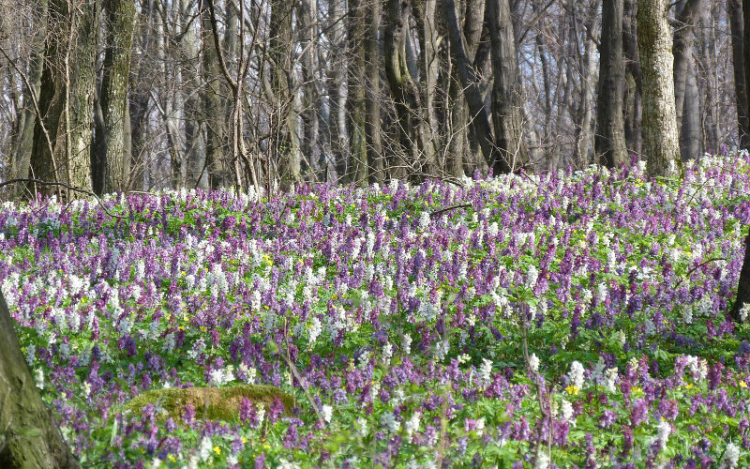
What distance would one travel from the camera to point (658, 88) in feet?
40.2

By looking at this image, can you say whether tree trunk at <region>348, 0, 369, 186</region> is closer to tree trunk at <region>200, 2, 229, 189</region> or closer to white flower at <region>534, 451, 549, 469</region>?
tree trunk at <region>200, 2, 229, 189</region>

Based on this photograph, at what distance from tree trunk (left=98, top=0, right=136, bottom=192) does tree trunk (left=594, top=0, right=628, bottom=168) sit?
977 centimetres

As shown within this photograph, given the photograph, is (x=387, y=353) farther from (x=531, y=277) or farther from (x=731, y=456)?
(x=531, y=277)

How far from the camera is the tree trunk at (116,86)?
15.3 metres

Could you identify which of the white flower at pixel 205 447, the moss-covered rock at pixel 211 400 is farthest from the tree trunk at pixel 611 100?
the white flower at pixel 205 447

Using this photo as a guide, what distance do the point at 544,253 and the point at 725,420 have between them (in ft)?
12.6

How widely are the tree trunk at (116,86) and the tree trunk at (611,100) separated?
9.77m

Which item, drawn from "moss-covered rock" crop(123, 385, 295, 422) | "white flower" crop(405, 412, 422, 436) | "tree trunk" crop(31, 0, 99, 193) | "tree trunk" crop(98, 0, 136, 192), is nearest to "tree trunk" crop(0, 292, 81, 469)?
"moss-covered rock" crop(123, 385, 295, 422)

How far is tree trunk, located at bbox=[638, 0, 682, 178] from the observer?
40.2 ft

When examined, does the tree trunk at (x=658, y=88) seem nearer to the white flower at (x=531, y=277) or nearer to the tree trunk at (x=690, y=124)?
the white flower at (x=531, y=277)

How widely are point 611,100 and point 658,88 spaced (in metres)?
3.87

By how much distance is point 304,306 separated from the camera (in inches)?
249

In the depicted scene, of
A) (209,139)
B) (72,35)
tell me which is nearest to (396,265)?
(72,35)

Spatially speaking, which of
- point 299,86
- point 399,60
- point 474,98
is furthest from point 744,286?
point 399,60
